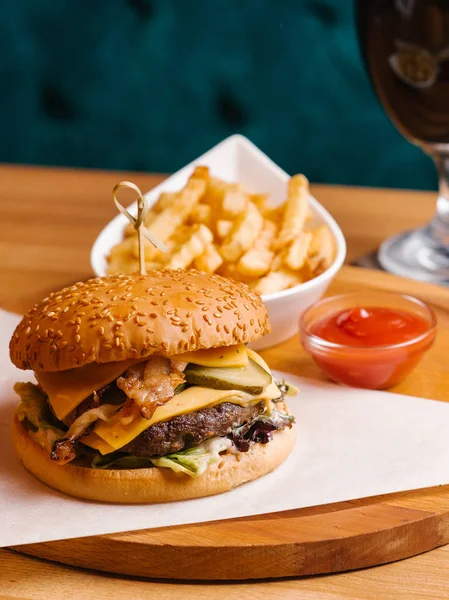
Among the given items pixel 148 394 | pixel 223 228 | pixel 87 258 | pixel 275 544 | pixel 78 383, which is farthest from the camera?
pixel 87 258

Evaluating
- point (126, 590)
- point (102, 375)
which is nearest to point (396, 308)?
point (102, 375)

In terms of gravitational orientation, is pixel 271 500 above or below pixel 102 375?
below

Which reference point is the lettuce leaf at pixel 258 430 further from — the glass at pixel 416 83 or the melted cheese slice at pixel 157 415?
the glass at pixel 416 83

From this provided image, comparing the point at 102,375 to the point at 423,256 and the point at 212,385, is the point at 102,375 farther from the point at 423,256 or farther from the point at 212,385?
the point at 423,256

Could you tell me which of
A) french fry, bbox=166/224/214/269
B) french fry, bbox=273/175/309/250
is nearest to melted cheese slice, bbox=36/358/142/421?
french fry, bbox=166/224/214/269

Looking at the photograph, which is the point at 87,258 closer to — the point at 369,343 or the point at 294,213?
the point at 294,213

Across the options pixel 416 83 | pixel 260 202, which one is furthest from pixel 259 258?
pixel 416 83
